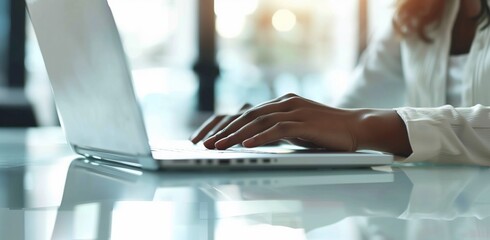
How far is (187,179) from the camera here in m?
0.53

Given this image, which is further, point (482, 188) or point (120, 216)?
point (482, 188)

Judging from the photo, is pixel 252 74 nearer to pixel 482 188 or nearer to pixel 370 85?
pixel 370 85

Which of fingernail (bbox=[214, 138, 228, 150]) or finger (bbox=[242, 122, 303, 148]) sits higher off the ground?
finger (bbox=[242, 122, 303, 148])

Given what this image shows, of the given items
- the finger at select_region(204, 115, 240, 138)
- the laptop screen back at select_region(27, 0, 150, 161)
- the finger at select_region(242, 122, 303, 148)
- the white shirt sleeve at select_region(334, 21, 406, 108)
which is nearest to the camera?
the laptop screen back at select_region(27, 0, 150, 161)

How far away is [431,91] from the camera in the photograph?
1313 millimetres

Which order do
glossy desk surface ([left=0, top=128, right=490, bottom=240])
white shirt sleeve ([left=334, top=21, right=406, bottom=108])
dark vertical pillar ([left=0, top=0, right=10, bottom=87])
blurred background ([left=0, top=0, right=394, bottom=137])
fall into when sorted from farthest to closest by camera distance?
blurred background ([left=0, top=0, right=394, bottom=137]), dark vertical pillar ([left=0, top=0, right=10, bottom=87]), white shirt sleeve ([left=334, top=21, right=406, bottom=108]), glossy desk surface ([left=0, top=128, right=490, bottom=240])

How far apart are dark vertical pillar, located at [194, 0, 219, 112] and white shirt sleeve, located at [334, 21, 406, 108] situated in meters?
2.30

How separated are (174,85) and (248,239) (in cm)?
366

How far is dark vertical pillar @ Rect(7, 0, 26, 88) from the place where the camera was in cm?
332

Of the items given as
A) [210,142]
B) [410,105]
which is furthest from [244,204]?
[410,105]

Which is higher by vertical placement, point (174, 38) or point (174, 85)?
point (174, 38)

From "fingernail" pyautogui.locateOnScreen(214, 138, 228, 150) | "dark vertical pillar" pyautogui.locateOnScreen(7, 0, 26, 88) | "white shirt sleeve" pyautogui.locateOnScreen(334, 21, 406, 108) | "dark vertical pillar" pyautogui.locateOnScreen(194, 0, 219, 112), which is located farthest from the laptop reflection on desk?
"dark vertical pillar" pyautogui.locateOnScreen(194, 0, 219, 112)

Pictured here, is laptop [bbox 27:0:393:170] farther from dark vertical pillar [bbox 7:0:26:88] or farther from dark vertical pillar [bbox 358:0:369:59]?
dark vertical pillar [bbox 358:0:369:59]

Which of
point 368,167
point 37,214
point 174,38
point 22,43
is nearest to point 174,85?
point 174,38
